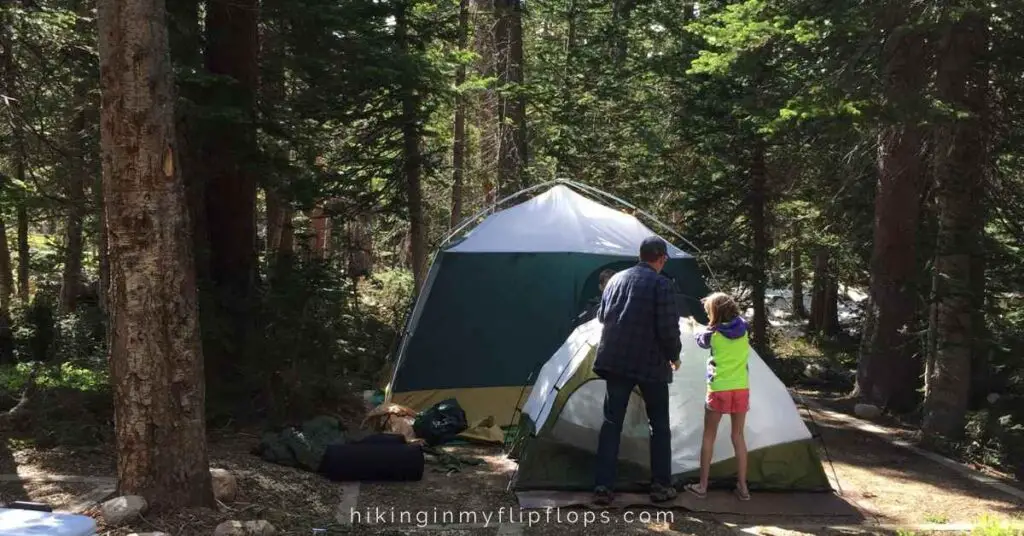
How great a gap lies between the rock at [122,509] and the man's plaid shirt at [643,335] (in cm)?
306

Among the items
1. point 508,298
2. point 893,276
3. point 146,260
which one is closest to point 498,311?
point 508,298

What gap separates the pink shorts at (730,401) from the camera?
6145mm

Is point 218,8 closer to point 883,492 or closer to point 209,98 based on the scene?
point 209,98

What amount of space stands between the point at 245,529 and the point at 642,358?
2.82m

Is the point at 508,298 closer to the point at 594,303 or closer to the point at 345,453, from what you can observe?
the point at 594,303

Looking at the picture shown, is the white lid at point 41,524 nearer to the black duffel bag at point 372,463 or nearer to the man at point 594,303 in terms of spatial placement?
the black duffel bag at point 372,463

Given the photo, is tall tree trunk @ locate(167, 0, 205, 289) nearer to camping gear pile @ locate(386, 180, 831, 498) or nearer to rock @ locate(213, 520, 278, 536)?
camping gear pile @ locate(386, 180, 831, 498)

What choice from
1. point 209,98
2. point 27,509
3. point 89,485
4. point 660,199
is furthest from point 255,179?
point 660,199

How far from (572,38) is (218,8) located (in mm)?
13201

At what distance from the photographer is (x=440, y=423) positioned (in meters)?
8.22

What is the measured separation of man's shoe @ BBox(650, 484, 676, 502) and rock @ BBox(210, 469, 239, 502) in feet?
9.43

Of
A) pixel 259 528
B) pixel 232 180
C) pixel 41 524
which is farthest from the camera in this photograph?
pixel 232 180

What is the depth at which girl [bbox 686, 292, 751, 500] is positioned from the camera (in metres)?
6.16

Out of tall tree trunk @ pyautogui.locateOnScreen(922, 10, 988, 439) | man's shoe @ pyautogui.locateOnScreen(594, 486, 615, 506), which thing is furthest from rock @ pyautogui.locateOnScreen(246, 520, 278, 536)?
tall tree trunk @ pyautogui.locateOnScreen(922, 10, 988, 439)
